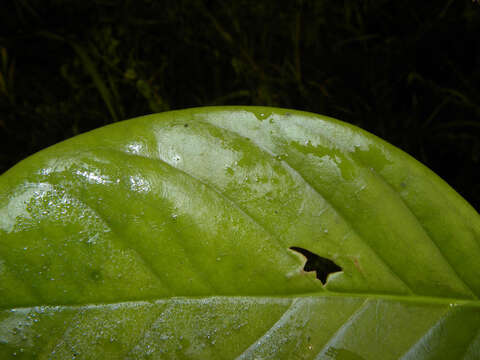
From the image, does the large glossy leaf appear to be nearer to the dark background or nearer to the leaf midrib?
the leaf midrib

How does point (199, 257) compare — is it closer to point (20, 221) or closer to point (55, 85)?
point (20, 221)

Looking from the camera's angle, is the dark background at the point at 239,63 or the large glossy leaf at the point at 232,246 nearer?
the large glossy leaf at the point at 232,246

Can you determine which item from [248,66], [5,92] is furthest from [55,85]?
[248,66]

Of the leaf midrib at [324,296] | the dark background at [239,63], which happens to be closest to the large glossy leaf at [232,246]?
the leaf midrib at [324,296]

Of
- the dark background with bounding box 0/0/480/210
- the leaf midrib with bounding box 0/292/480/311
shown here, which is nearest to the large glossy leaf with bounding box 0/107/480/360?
the leaf midrib with bounding box 0/292/480/311

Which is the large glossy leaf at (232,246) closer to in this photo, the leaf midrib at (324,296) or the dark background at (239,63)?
the leaf midrib at (324,296)
